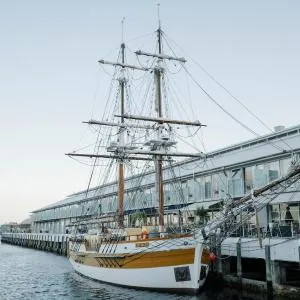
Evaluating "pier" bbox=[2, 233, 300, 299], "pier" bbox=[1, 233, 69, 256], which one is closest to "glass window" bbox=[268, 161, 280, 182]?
"pier" bbox=[2, 233, 300, 299]

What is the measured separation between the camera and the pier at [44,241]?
78200 millimetres

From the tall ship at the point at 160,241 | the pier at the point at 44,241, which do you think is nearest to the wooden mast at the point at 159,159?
the tall ship at the point at 160,241

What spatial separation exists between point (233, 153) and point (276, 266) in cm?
1935

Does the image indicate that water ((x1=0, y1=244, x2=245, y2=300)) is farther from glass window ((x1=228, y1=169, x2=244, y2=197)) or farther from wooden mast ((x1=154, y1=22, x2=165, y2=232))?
glass window ((x1=228, y1=169, x2=244, y2=197))

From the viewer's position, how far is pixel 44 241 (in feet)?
306

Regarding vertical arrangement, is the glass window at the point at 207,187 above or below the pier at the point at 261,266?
above

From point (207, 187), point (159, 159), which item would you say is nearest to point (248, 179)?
point (207, 187)

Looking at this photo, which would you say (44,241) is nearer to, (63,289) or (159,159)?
(63,289)

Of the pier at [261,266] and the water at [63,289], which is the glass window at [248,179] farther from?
the water at [63,289]

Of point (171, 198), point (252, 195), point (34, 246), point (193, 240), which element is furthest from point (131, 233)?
point (34, 246)

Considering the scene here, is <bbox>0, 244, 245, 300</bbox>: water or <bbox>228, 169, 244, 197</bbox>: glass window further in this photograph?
<bbox>228, 169, 244, 197</bbox>: glass window

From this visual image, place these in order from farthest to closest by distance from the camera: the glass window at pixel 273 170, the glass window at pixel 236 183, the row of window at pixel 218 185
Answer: the glass window at pixel 236 183, the row of window at pixel 218 185, the glass window at pixel 273 170

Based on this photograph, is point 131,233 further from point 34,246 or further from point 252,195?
point 34,246

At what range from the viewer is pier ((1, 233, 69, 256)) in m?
78.2
